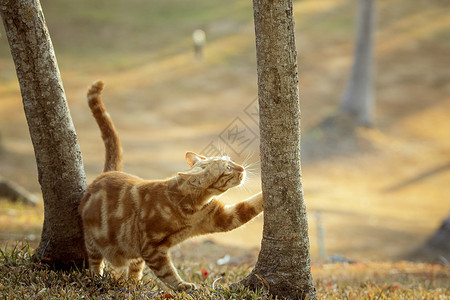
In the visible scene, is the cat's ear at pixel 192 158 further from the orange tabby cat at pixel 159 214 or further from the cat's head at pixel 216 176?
the cat's head at pixel 216 176

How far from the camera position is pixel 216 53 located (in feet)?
88.3

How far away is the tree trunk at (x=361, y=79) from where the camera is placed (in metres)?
20.0

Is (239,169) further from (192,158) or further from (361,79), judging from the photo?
(361,79)

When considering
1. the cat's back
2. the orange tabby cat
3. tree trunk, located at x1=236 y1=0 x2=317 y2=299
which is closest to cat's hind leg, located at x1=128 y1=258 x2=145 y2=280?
the orange tabby cat

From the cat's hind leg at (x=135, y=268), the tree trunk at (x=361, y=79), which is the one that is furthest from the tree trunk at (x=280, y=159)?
the tree trunk at (x=361, y=79)

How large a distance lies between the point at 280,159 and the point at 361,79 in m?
17.7

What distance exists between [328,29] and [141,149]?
51.6ft

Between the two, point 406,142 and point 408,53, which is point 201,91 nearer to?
point 406,142

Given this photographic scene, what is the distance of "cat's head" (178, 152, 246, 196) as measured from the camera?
13.8ft

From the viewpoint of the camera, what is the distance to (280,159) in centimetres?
379

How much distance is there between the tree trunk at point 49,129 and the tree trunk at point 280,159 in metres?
1.72

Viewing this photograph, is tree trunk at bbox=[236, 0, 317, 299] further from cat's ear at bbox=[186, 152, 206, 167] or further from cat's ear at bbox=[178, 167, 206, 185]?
cat's ear at bbox=[186, 152, 206, 167]

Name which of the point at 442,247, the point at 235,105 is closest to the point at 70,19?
the point at 235,105

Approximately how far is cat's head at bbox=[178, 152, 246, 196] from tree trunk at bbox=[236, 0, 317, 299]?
414 millimetres
